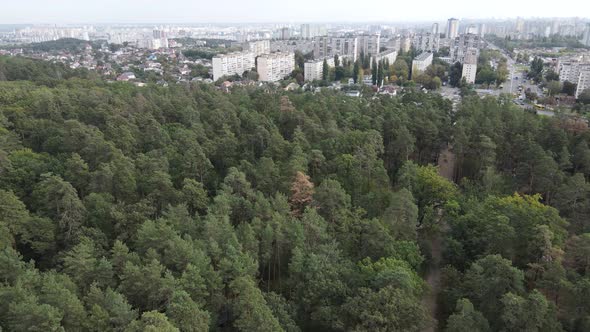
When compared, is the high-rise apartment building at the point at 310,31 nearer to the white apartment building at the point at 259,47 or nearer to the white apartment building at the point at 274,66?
the white apartment building at the point at 259,47

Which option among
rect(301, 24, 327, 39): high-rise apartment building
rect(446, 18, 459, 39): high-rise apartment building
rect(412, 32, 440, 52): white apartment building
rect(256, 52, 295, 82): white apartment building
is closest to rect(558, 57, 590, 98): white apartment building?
rect(256, 52, 295, 82): white apartment building

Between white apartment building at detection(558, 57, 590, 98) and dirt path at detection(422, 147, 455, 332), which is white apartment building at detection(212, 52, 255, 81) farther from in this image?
dirt path at detection(422, 147, 455, 332)

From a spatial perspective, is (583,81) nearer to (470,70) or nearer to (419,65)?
(470,70)

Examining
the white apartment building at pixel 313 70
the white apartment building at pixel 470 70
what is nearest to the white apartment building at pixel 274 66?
the white apartment building at pixel 313 70

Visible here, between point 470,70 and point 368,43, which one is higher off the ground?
point 368,43

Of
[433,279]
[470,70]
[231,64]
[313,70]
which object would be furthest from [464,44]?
[433,279]

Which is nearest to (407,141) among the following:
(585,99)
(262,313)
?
(262,313)
